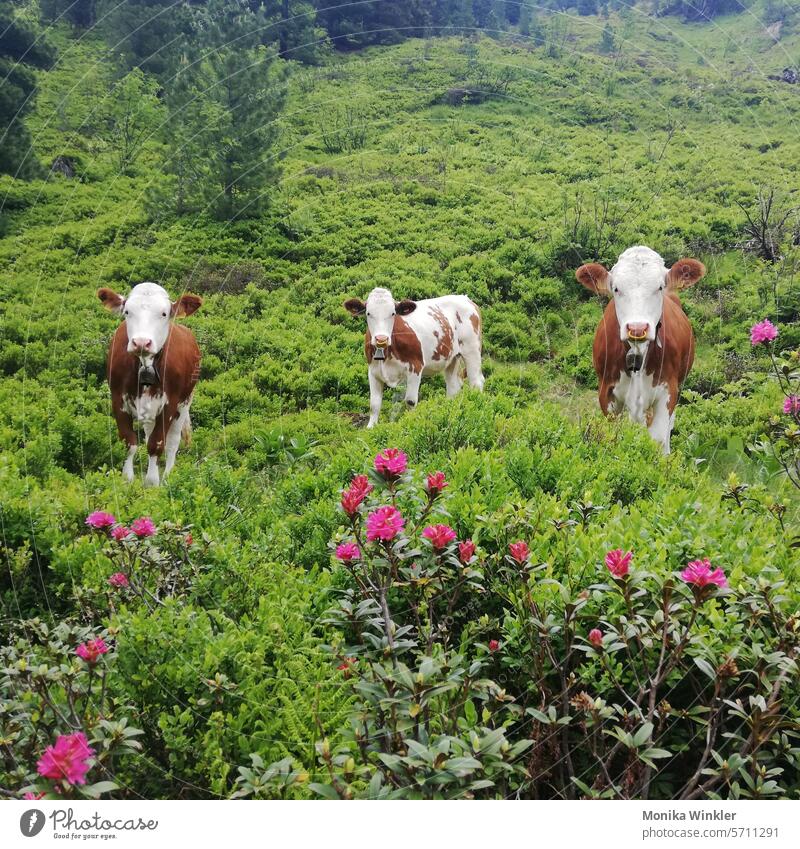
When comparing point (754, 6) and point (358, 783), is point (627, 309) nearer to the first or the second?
point (358, 783)

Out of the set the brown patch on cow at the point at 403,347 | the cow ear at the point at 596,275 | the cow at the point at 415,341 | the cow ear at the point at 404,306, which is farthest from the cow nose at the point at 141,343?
the cow ear at the point at 596,275

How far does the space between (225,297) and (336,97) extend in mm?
6308

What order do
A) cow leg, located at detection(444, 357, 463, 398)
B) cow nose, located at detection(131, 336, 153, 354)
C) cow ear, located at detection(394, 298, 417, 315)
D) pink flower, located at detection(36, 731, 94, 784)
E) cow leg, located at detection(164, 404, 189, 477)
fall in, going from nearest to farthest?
Result: pink flower, located at detection(36, 731, 94, 784) → cow nose, located at detection(131, 336, 153, 354) → cow leg, located at detection(164, 404, 189, 477) → cow ear, located at detection(394, 298, 417, 315) → cow leg, located at detection(444, 357, 463, 398)

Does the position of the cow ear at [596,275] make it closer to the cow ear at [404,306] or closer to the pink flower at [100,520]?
the cow ear at [404,306]

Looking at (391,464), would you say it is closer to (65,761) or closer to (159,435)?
(65,761)

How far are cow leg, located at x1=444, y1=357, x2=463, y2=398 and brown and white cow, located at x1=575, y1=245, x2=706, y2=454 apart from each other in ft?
10.4

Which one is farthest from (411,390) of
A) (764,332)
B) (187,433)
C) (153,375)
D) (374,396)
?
(764,332)

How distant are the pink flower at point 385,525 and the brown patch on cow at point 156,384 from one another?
5.00 meters

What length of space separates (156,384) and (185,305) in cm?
84

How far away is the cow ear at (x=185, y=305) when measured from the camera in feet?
20.8

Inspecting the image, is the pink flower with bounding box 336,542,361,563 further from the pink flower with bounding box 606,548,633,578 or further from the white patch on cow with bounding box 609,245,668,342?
the white patch on cow with bounding box 609,245,668,342

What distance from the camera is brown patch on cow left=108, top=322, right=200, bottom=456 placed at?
6543 millimetres

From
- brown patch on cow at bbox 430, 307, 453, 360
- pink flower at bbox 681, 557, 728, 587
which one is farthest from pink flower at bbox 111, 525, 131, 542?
brown patch on cow at bbox 430, 307, 453, 360

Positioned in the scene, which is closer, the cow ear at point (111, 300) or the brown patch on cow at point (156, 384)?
the cow ear at point (111, 300)
